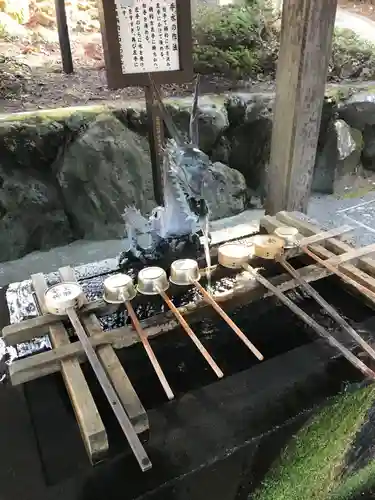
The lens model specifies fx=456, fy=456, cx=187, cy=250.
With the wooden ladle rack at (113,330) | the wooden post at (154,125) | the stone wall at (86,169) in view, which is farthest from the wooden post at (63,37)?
the wooden ladle rack at (113,330)

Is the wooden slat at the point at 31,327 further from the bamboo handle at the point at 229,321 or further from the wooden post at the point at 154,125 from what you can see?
the wooden post at the point at 154,125

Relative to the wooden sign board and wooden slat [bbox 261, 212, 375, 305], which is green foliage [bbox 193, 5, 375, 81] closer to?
the wooden sign board

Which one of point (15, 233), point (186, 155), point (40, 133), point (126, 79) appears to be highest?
point (126, 79)

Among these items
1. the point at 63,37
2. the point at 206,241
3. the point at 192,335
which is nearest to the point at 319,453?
the point at 192,335

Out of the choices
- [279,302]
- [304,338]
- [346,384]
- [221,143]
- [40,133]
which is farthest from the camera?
[221,143]

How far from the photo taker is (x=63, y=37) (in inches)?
217

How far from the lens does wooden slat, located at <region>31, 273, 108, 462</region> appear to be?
142cm

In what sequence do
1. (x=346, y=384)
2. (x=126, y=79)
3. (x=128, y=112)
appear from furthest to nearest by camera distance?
(x=128, y=112) < (x=126, y=79) < (x=346, y=384)

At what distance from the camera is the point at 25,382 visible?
1753mm

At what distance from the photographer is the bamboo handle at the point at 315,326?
176 centimetres

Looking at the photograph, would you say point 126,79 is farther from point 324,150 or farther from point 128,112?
point 324,150

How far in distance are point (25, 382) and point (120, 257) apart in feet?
3.53

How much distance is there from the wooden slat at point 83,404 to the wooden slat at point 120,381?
0.31 ft

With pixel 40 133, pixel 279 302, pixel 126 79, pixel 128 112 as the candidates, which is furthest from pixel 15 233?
pixel 279 302
